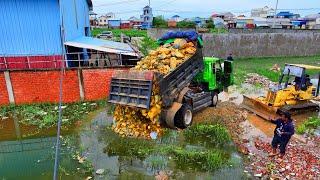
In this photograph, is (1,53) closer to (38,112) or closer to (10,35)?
(10,35)

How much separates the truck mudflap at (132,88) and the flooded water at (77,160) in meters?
1.39

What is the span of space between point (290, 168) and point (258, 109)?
4732 millimetres

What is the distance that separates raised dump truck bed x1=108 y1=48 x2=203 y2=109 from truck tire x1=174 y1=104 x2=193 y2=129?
0.53 metres

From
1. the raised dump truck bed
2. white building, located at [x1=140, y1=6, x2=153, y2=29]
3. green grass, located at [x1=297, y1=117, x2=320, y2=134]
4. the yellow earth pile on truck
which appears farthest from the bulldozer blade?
white building, located at [x1=140, y1=6, x2=153, y2=29]

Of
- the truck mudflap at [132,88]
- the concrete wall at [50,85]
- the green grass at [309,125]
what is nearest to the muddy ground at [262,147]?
the green grass at [309,125]

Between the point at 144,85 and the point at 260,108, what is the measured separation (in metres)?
5.42

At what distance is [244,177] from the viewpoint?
8.31 m

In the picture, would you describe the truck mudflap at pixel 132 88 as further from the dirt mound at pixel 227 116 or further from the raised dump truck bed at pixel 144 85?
the dirt mound at pixel 227 116

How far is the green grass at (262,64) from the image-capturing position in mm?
21191

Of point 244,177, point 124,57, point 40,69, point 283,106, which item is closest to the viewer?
point 244,177

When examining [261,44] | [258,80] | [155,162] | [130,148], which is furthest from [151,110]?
[261,44]

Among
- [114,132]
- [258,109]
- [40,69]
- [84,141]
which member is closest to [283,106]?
[258,109]

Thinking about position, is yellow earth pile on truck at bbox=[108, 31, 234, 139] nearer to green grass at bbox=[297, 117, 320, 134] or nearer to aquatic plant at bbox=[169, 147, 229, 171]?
aquatic plant at bbox=[169, 147, 229, 171]

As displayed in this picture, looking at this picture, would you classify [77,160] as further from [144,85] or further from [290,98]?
[290,98]
